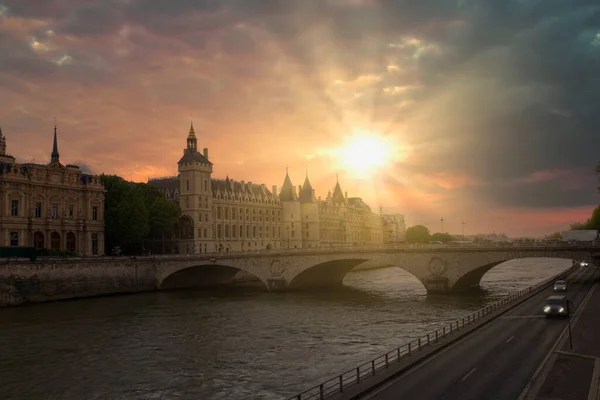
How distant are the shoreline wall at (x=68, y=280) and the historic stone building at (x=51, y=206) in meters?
15.4

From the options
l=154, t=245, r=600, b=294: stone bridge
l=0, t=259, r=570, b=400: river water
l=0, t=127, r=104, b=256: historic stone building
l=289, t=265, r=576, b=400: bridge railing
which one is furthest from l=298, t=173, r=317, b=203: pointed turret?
l=289, t=265, r=576, b=400: bridge railing

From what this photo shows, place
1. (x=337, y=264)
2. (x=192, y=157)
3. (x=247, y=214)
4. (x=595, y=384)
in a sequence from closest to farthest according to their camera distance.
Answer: (x=595, y=384) < (x=337, y=264) < (x=192, y=157) < (x=247, y=214)

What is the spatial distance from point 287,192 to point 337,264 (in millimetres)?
82072

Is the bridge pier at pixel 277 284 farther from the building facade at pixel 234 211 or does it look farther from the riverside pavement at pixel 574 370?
the riverside pavement at pixel 574 370

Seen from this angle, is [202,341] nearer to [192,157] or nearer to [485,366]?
[485,366]

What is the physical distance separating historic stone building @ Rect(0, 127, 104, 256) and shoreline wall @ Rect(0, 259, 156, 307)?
15.4 m

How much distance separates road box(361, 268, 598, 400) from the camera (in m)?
27.3

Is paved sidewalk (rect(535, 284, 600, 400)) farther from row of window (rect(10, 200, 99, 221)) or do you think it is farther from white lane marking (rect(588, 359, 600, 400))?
row of window (rect(10, 200, 99, 221))

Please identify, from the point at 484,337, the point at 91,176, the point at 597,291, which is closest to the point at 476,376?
the point at 484,337

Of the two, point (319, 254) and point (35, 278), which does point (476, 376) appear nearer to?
point (319, 254)

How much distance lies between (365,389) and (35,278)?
72.3 meters

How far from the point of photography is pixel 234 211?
158 meters

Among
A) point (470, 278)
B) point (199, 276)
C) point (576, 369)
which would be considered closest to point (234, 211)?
point (199, 276)

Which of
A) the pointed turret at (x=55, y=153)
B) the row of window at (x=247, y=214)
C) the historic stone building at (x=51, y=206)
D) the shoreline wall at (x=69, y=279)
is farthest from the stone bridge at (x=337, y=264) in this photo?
the pointed turret at (x=55, y=153)
